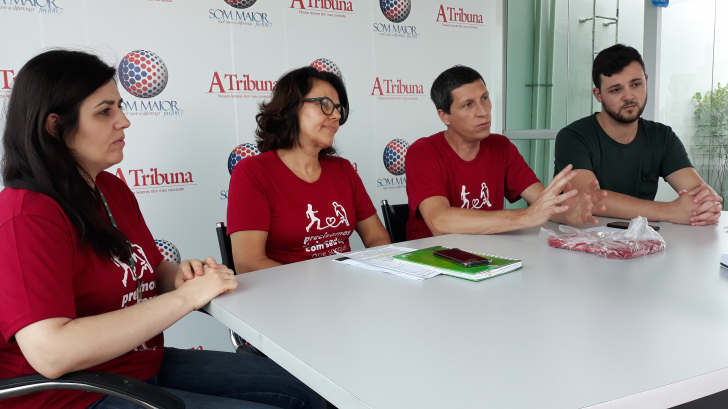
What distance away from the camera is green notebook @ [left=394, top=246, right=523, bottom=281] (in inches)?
55.7

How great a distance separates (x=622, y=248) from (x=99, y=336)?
4.61 feet

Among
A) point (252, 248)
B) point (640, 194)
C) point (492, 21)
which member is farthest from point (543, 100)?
point (252, 248)

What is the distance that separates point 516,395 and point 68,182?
106 centimetres

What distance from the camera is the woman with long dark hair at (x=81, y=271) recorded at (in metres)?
1.09

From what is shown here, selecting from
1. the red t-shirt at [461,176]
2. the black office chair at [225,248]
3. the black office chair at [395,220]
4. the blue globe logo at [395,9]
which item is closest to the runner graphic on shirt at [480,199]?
the red t-shirt at [461,176]

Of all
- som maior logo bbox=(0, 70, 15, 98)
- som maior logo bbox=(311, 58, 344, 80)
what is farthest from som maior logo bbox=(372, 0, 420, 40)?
som maior logo bbox=(0, 70, 15, 98)

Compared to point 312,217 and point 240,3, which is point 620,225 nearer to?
point 312,217

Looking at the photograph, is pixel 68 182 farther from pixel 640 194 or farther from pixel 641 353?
pixel 640 194

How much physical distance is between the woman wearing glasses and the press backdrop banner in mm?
1006

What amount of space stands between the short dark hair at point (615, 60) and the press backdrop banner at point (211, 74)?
4.91ft

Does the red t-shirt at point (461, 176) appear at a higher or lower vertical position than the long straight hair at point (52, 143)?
lower

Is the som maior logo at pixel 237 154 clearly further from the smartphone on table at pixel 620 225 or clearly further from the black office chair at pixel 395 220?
the smartphone on table at pixel 620 225

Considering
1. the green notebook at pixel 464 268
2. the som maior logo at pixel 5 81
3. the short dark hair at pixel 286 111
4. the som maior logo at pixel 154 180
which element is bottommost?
the green notebook at pixel 464 268

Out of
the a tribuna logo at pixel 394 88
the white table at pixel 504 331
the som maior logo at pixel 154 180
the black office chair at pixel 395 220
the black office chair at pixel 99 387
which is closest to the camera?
the white table at pixel 504 331
